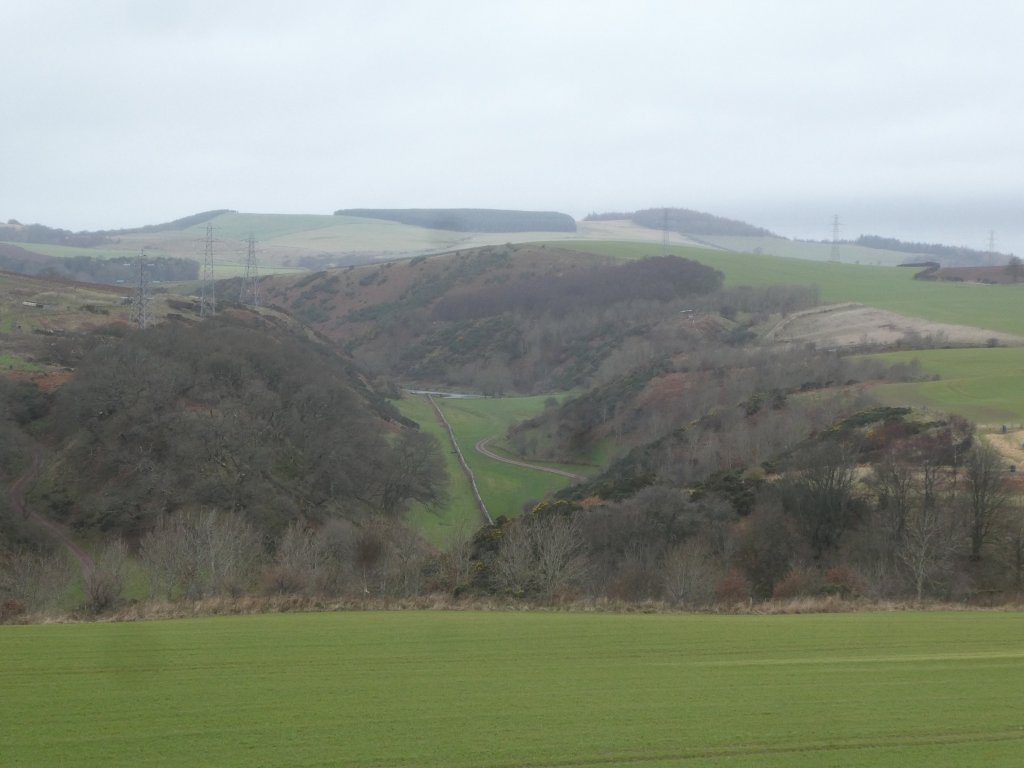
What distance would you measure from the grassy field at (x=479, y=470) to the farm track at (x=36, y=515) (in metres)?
14.6

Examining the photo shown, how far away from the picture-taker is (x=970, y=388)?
5525 cm

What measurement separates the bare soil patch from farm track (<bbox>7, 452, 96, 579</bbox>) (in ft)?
210

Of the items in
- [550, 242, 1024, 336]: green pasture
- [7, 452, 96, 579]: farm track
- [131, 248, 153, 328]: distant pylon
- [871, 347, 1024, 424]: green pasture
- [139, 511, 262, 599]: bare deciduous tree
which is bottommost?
[7, 452, 96, 579]: farm track

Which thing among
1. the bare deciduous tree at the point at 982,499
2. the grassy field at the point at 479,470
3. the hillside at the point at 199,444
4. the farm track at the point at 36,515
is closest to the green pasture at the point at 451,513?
the grassy field at the point at 479,470

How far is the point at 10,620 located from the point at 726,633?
1384 centimetres

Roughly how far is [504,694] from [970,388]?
5018cm

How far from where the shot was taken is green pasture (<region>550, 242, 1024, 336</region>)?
94.9 metres

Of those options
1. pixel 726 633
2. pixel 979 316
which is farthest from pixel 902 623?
pixel 979 316

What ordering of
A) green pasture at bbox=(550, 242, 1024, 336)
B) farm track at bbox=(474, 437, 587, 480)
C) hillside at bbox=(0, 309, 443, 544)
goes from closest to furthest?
hillside at bbox=(0, 309, 443, 544) < farm track at bbox=(474, 437, 587, 480) < green pasture at bbox=(550, 242, 1024, 336)

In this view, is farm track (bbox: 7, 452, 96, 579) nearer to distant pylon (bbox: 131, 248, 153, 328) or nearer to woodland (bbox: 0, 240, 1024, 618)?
woodland (bbox: 0, 240, 1024, 618)

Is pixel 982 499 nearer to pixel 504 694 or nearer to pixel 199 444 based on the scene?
pixel 504 694

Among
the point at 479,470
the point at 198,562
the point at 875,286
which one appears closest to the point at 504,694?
the point at 198,562

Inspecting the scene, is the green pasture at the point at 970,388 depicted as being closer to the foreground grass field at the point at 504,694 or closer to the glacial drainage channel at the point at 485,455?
the glacial drainage channel at the point at 485,455

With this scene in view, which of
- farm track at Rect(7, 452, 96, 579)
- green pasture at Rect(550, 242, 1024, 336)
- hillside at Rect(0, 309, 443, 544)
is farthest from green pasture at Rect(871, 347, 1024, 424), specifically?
farm track at Rect(7, 452, 96, 579)
